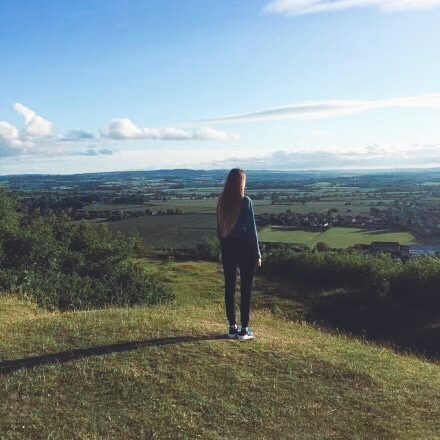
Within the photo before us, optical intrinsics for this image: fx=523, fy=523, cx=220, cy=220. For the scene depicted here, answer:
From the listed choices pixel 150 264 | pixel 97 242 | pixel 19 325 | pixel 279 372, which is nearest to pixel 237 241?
pixel 279 372

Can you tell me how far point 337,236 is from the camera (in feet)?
192

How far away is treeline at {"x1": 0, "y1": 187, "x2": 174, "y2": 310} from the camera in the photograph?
16.2m

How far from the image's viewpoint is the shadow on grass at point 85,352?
7.81m

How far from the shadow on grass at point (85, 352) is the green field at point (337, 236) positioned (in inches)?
1723

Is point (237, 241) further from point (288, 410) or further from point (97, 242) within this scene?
point (97, 242)

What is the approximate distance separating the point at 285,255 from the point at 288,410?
116ft

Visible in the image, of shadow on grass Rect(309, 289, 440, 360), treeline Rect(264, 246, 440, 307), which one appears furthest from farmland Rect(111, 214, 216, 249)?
shadow on grass Rect(309, 289, 440, 360)

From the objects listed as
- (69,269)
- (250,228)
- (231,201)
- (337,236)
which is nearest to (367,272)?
(69,269)

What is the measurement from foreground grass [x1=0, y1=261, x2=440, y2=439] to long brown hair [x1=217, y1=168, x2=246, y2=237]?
2005 mm

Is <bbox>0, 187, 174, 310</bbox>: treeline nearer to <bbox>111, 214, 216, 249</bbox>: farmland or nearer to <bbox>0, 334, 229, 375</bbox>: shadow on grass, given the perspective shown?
<bbox>0, 334, 229, 375</bbox>: shadow on grass

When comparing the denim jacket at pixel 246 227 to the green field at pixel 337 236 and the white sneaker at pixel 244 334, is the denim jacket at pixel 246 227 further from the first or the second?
the green field at pixel 337 236

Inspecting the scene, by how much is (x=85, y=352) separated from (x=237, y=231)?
3.10 metres

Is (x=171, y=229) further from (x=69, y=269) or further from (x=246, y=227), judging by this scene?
(x=246, y=227)

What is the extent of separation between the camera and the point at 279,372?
7770 millimetres
